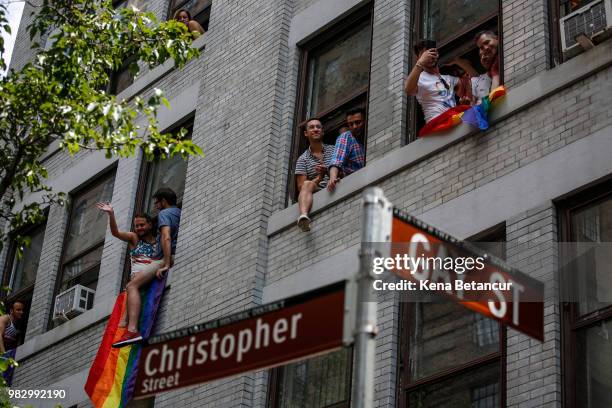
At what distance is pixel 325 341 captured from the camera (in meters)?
6.47

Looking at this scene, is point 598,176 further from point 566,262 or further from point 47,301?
point 47,301

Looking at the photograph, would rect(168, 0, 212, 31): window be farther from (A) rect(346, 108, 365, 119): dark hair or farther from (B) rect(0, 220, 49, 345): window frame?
(A) rect(346, 108, 365, 119): dark hair

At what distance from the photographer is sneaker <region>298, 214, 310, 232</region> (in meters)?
12.4

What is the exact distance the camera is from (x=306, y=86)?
14.3m

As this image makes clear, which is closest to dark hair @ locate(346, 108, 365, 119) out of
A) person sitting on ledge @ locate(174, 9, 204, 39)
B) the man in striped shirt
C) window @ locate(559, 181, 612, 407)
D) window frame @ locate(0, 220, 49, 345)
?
the man in striped shirt

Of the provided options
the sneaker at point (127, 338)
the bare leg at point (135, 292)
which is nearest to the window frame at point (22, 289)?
the bare leg at point (135, 292)

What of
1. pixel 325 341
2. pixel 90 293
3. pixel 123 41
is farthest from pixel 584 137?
pixel 90 293

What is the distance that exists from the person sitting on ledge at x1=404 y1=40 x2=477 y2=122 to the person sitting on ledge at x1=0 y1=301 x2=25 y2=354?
27.1 ft

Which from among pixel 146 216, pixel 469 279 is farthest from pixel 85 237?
pixel 469 279

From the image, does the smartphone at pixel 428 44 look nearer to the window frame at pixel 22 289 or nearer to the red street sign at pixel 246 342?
the red street sign at pixel 246 342

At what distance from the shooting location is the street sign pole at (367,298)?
19.9 ft

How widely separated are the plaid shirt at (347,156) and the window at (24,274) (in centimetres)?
745

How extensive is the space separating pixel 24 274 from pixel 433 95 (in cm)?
952

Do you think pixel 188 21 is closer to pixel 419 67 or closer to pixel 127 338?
pixel 127 338
